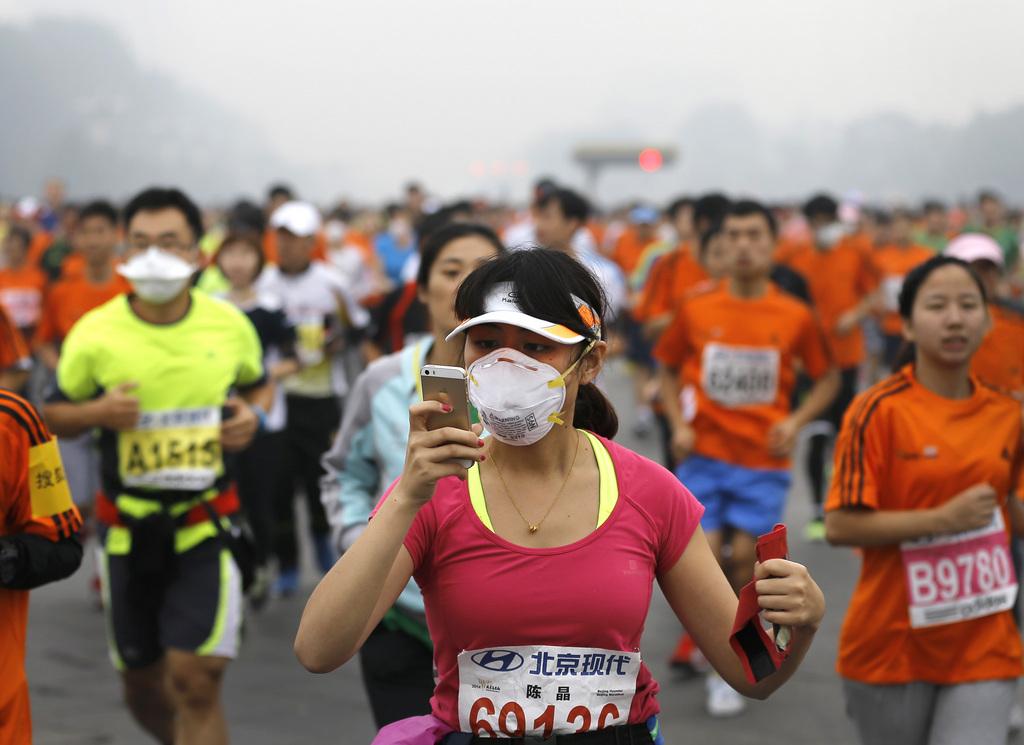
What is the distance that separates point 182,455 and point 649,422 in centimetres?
969

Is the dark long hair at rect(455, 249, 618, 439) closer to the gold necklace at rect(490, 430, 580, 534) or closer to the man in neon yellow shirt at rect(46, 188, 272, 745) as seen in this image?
the gold necklace at rect(490, 430, 580, 534)

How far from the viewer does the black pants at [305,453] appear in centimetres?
816

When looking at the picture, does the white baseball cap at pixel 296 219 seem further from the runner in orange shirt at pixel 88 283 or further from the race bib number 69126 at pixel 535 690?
the race bib number 69126 at pixel 535 690

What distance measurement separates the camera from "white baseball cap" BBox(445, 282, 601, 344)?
8.14 feet

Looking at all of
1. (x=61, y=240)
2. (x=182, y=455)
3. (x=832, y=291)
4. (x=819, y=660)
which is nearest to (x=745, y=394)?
(x=819, y=660)

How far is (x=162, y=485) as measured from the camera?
15.7ft

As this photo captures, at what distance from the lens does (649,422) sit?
1414cm

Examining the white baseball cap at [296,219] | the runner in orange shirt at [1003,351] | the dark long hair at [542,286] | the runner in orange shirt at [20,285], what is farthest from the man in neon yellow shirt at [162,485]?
the runner in orange shirt at [20,285]

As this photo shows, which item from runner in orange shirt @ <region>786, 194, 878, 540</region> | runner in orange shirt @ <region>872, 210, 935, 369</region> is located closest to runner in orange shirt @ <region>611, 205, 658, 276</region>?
runner in orange shirt @ <region>872, 210, 935, 369</region>

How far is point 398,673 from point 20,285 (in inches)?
333

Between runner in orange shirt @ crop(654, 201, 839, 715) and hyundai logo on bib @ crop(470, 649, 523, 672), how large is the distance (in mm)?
3738

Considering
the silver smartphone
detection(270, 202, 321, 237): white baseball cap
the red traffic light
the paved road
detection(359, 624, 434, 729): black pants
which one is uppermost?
the red traffic light

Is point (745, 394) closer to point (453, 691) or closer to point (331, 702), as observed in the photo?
point (331, 702)

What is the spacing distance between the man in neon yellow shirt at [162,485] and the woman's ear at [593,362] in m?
2.39
